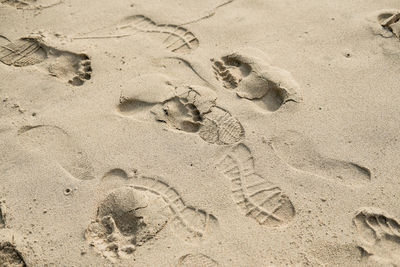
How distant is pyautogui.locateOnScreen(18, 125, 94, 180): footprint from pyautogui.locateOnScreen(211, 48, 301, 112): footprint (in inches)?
39.9

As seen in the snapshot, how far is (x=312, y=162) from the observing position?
80.0 inches

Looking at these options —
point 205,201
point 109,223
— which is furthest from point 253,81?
point 109,223

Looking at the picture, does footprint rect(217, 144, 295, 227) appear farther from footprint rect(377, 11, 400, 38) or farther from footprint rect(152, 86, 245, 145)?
footprint rect(377, 11, 400, 38)

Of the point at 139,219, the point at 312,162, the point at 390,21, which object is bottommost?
the point at 139,219

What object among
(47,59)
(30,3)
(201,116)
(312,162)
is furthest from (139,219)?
(30,3)

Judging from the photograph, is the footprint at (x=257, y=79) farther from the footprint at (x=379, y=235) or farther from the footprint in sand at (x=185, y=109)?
the footprint at (x=379, y=235)

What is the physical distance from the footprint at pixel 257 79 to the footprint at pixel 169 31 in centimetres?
25

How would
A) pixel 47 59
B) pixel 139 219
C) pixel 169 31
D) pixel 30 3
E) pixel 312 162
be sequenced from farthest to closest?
pixel 30 3
pixel 169 31
pixel 47 59
pixel 312 162
pixel 139 219

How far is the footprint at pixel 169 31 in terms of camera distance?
254cm

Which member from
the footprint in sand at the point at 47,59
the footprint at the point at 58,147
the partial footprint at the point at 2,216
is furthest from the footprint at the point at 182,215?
the footprint in sand at the point at 47,59

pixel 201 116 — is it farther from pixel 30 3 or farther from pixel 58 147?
pixel 30 3

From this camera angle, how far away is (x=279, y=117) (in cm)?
219

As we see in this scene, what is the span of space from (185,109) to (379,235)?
127 centimetres

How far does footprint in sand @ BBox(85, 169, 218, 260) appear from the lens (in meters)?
1.82
